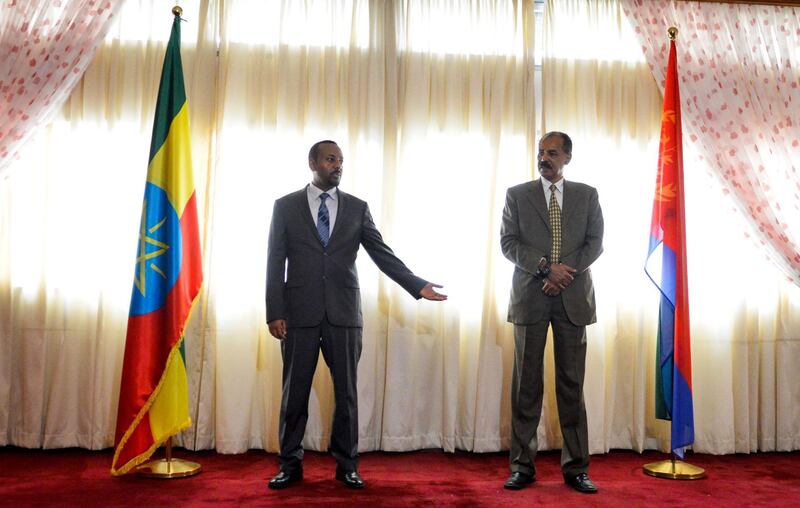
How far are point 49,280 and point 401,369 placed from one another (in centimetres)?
220

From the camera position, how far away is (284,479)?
3.53 metres

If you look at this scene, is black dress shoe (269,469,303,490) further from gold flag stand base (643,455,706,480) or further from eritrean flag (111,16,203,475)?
gold flag stand base (643,455,706,480)

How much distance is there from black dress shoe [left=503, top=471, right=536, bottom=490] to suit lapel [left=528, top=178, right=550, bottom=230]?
49.8 inches

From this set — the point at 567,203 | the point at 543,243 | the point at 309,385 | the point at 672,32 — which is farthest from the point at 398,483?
the point at 672,32

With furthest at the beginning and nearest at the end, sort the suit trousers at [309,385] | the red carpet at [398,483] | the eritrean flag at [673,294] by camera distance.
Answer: the eritrean flag at [673,294]
the suit trousers at [309,385]
the red carpet at [398,483]

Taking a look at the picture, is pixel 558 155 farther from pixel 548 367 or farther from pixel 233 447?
pixel 233 447

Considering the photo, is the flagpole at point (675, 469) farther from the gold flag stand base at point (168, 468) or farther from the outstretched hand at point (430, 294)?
the gold flag stand base at point (168, 468)

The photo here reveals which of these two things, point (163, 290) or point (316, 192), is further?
point (163, 290)

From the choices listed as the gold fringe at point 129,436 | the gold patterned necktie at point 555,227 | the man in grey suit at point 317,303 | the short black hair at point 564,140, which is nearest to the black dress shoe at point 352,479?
the man in grey suit at point 317,303

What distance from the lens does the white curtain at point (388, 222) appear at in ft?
14.2

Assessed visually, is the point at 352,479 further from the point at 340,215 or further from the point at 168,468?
the point at 340,215

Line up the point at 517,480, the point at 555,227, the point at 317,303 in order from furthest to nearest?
the point at 555,227, the point at 517,480, the point at 317,303

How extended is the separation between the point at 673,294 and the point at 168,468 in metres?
2.90

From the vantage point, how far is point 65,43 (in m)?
4.31
